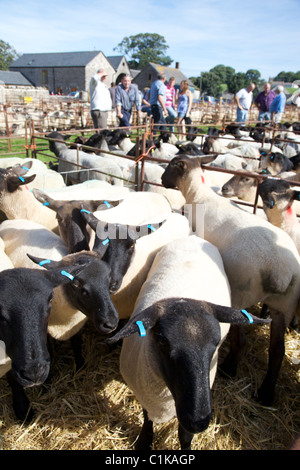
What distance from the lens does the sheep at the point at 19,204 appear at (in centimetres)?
376

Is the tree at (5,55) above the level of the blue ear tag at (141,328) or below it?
above

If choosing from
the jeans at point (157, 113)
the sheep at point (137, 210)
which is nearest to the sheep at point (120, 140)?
the jeans at point (157, 113)

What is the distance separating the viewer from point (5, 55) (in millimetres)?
83250

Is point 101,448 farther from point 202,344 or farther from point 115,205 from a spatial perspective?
point 115,205

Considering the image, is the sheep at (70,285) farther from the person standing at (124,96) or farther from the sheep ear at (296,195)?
the person standing at (124,96)

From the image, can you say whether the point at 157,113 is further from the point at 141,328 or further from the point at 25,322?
the point at 141,328

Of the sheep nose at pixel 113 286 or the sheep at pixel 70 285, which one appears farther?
the sheep nose at pixel 113 286

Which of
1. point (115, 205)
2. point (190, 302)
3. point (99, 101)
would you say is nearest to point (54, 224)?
point (115, 205)

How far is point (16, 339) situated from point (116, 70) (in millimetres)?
64108

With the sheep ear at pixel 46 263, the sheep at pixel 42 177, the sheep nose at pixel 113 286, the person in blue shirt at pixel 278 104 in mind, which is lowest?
the sheep nose at pixel 113 286

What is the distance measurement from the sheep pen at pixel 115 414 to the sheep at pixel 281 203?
132cm

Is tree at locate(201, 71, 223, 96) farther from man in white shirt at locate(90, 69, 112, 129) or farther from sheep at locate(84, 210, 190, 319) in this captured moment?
sheep at locate(84, 210, 190, 319)

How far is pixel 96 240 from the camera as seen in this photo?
2818mm

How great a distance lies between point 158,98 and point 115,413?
894cm
